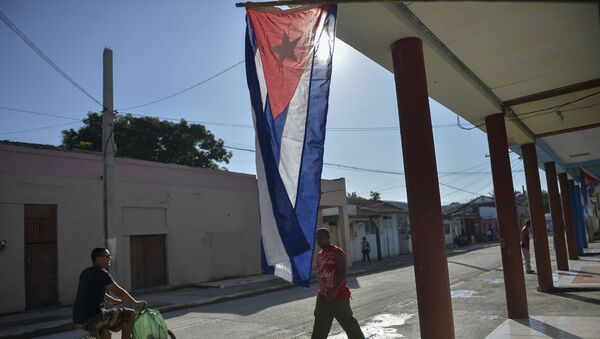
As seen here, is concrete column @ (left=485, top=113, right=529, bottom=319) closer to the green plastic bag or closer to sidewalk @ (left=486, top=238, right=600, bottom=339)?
sidewalk @ (left=486, top=238, right=600, bottom=339)

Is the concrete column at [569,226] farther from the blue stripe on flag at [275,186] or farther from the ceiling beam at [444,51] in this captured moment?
the blue stripe on flag at [275,186]

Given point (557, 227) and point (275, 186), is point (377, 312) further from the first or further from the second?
point (557, 227)

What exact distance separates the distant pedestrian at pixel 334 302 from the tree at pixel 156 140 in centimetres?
2731

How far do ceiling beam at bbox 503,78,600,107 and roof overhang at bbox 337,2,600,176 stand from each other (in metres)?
0.02

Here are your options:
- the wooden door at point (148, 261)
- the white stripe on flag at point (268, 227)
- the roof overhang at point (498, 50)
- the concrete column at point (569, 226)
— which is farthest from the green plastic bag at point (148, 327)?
the concrete column at point (569, 226)

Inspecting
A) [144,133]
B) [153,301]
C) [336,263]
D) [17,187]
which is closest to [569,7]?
[336,263]

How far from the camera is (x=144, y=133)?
3272 centimetres

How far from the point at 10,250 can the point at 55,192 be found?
221cm

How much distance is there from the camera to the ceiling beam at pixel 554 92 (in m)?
8.31

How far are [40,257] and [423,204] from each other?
45.8 feet

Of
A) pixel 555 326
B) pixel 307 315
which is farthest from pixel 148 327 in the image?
pixel 555 326

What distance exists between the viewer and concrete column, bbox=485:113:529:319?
344 inches

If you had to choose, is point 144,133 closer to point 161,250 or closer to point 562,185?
point 161,250

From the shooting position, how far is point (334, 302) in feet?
17.9
